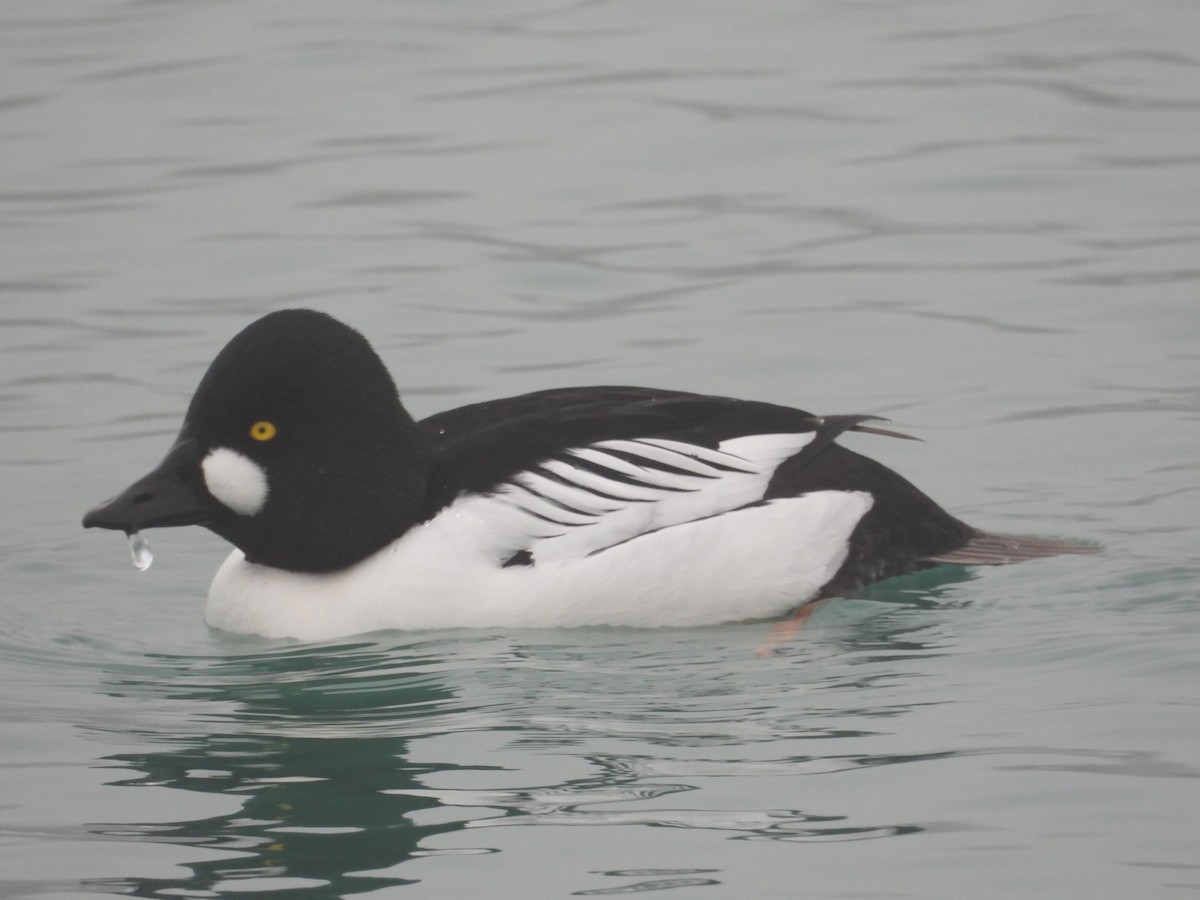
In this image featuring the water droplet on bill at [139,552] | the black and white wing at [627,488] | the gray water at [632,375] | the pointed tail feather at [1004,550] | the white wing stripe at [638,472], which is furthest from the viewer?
the pointed tail feather at [1004,550]

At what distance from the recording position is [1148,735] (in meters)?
5.90

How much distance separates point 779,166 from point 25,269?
4.57 meters

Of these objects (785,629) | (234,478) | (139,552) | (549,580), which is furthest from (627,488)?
(139,552)

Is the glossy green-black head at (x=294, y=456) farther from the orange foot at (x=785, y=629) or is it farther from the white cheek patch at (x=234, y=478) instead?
the orange foot at (x=785, y=629)

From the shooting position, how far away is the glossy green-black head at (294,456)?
6891 mm

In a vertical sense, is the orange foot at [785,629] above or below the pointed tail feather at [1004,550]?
below

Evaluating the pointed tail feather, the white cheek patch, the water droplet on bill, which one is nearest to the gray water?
the pointed tail feather

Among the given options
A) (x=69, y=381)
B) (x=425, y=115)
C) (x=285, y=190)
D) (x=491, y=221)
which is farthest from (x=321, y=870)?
(x=425, y=115)

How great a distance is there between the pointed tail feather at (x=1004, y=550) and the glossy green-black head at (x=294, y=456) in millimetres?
1919

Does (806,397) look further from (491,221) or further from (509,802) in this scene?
(509,802)

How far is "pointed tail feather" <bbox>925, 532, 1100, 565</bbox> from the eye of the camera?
7.57 meters

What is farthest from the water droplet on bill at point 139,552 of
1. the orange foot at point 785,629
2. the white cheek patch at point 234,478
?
the orange foot at point 785,629

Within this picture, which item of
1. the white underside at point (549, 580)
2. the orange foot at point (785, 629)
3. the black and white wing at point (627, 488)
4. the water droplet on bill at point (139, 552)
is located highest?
the black and white wing at point (627, 488)

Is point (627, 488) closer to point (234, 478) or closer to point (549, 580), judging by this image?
point (549, 580)
